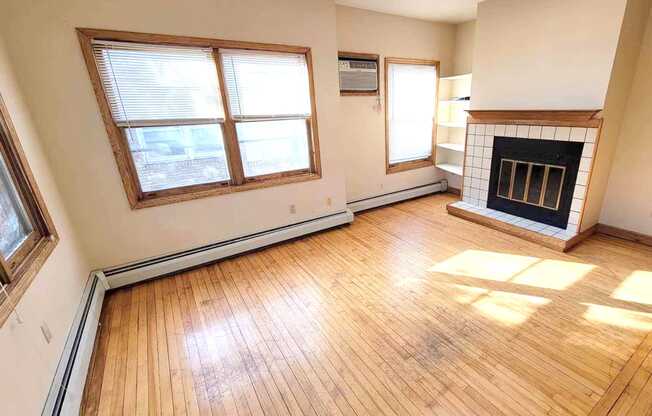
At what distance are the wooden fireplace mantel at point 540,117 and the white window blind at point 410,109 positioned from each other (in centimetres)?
92

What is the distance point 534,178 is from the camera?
10.4ft

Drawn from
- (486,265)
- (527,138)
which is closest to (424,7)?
(527,138)

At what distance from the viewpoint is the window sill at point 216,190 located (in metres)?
2.59

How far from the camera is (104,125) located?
90.3 inches

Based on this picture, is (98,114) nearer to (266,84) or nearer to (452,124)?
(266,84)

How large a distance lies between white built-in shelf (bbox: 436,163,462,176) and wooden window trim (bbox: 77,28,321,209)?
2.40m

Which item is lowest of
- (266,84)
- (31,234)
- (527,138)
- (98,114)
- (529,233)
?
(529,233)

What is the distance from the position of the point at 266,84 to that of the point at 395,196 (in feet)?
8.63

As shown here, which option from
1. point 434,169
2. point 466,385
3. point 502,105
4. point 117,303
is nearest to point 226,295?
point 117,303

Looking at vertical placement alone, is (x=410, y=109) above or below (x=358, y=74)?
below

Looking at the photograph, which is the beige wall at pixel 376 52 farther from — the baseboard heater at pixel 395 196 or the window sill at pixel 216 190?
the window sill at pixel 216 190

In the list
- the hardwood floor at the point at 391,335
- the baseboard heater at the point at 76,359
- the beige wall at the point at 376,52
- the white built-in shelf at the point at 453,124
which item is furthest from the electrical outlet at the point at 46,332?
the white built-in shelf at the point at 453,124

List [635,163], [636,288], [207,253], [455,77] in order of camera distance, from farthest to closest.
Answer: [455,77] < [207,253] < [635,163] < [636,288]

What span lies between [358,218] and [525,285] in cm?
214
